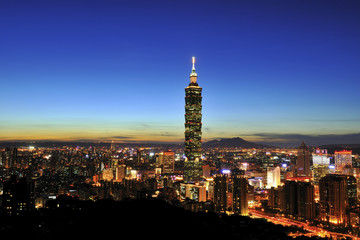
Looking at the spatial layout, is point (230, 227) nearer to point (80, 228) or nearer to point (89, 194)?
point (80, 228)

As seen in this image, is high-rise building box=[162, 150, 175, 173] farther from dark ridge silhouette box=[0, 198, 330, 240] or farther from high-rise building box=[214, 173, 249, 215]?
dark ridge silhouette box=[0, 198, 330, 240]

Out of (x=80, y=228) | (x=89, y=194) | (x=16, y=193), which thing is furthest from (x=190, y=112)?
(x=80, y=228)

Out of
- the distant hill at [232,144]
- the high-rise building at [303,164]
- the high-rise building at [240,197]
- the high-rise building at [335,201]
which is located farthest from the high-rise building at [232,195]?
the distant hill at [232,144]

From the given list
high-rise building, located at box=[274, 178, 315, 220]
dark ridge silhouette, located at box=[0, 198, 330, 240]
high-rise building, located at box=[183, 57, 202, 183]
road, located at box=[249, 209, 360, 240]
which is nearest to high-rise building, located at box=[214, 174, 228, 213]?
road, located at box=[249, 209, 360, 240]

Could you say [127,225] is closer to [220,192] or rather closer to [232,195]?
[232,195]

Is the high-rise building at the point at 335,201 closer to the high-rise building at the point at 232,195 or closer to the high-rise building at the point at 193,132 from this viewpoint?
the high-rise building at the point at 232,195
